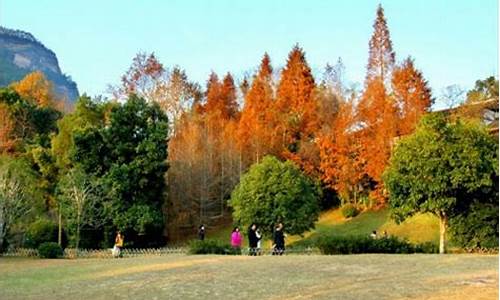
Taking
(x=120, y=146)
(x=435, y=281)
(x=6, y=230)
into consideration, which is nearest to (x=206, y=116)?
(x=120, y=146)

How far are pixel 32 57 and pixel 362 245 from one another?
417 ft

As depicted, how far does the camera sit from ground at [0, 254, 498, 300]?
36.3ft

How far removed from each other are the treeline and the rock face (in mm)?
82453

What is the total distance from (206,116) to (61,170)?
41.8ft

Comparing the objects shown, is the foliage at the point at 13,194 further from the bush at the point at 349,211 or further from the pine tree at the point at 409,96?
the pine tree at the point at 409,96

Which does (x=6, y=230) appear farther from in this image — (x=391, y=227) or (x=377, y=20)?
(x=377, y=20)

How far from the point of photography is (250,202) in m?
30.0

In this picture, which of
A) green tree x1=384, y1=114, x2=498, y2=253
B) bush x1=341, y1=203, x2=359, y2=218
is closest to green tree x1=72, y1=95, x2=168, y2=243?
bush x1=341, y1=203, x2=359, y2=218

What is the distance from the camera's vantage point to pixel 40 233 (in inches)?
1185

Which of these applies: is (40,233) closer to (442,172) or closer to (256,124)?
(256,124)

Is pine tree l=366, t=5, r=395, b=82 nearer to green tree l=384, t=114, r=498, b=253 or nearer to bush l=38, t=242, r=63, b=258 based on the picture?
green tree l=384, t=114, r=498, b=253

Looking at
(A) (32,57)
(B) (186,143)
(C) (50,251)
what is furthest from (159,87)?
(A) (32,57)

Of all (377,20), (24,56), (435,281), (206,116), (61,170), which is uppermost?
(24,56)

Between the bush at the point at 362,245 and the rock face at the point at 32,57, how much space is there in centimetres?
10817
